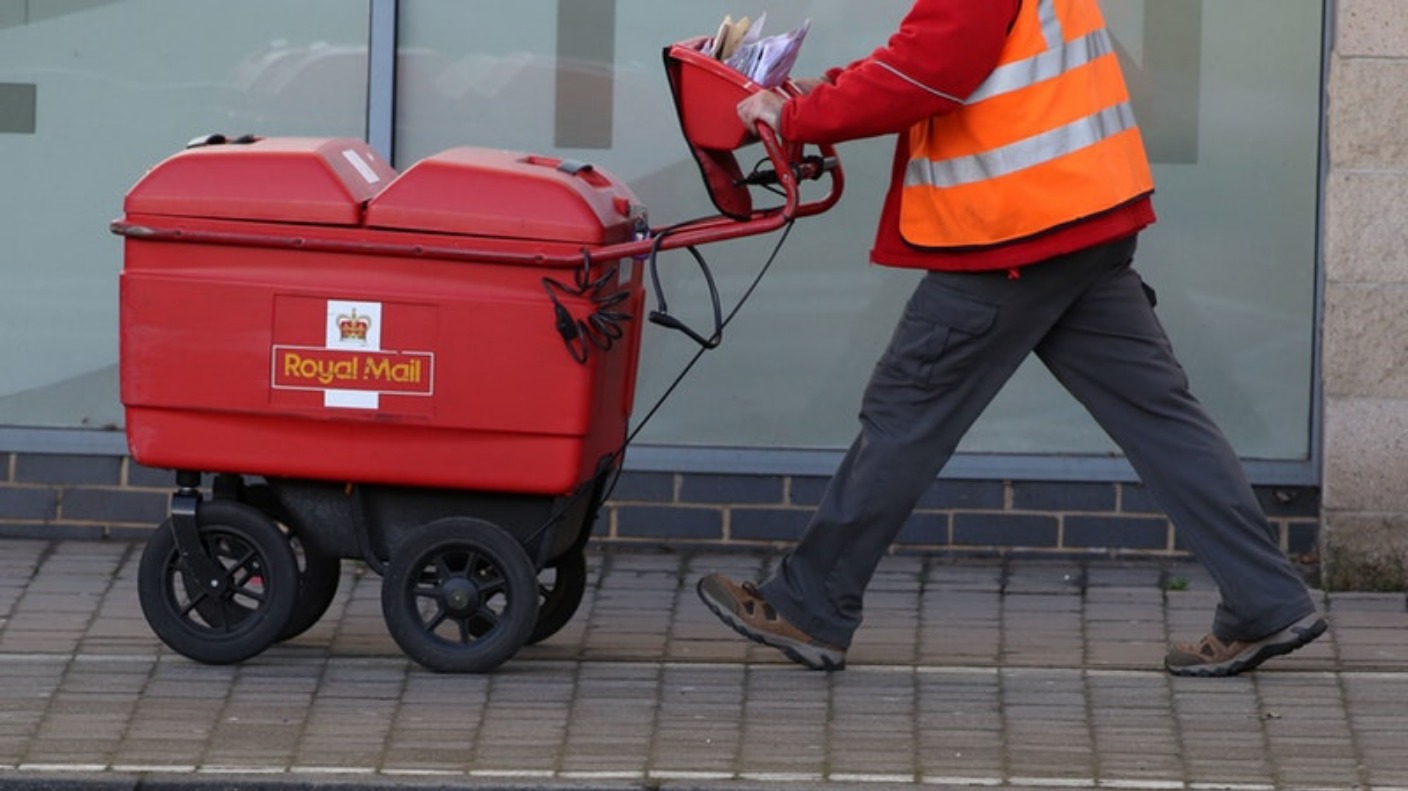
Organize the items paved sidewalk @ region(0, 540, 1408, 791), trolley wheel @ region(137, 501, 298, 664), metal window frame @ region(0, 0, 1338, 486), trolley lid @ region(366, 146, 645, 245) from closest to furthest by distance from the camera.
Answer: paved sidewalk @ region(0, 540, 1408, 791), trolley lid @ region(366, 146, 645, 245), trolley wheel @ region(137, 501, 298, 664), metal window frame @ region(0, 0, 1338, 486)

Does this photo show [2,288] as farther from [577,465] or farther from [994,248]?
[994,248]

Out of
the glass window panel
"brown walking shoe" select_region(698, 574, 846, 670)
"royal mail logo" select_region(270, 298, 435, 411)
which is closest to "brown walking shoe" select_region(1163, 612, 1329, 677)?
"brown walking shoe" select_region(698, 574, 846, 670)

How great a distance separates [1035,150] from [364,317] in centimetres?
147

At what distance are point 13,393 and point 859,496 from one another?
9.09 ft

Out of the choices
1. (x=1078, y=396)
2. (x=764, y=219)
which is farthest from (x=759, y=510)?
(x=764, y=219)

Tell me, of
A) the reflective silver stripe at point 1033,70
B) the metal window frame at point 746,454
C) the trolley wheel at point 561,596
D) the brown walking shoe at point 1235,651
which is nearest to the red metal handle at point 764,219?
the reflective silver stripe at point 1033,70

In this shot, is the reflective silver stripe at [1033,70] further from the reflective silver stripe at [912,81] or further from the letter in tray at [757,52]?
the letter in tray at [757,52]

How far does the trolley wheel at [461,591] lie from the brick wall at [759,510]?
4.67 feet

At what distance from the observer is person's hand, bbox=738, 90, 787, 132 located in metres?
5.84

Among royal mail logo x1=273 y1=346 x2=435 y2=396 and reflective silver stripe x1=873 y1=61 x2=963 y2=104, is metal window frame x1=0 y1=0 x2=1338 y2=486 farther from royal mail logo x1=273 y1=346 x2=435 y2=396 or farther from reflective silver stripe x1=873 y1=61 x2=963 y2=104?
reflective silver stripe x1=873 y1=61 x2=963 y2=104

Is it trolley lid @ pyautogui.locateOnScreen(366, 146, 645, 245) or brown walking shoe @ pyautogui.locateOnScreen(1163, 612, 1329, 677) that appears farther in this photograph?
brown walking shoe @ pyautogui.locateOnScreen(1163, 612, 1329, 677)

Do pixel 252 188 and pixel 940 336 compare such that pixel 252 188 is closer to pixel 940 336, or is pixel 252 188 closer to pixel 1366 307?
pixel 940 336

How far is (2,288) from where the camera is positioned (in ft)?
25.2

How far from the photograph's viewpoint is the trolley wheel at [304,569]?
6.27 m
